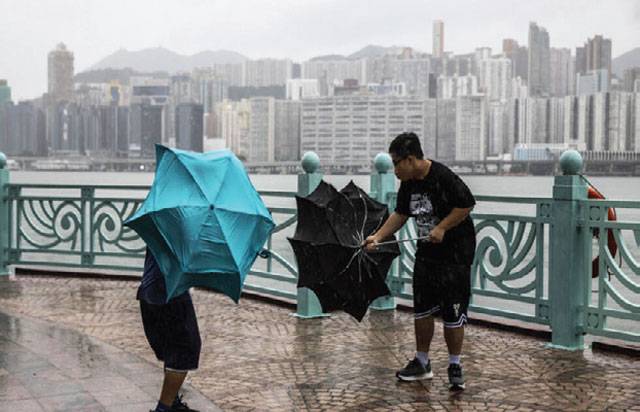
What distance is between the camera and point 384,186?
868 cm

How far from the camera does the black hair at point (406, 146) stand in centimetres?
536

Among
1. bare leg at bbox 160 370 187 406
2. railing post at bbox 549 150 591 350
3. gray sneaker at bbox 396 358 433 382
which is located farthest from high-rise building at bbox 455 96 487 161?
bare leg at bbox 160 370 187 406

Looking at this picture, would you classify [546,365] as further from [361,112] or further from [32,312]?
[361,112]

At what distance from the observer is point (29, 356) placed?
253 inches

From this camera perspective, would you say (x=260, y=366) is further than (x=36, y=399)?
Yes

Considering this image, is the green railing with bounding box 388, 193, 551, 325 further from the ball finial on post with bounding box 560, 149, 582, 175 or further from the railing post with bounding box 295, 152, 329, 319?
the railing post with bounding box 295, 152, 329, 319

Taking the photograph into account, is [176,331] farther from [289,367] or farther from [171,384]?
[289,367]

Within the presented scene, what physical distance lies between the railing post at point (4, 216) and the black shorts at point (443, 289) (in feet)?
23.9

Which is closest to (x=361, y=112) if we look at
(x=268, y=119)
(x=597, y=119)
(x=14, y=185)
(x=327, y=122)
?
(x=327, y=122)

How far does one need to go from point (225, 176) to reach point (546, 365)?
312 cm

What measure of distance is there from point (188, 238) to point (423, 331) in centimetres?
214

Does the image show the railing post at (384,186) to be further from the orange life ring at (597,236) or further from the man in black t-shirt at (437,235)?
the man in black t-shirt at (437,235)

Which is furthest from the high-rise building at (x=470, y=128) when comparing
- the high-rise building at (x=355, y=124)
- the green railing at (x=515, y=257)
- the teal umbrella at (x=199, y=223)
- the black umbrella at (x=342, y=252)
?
the teal umbrella at (x=199, y=223)

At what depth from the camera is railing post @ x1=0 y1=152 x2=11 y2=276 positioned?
11.3 metres
